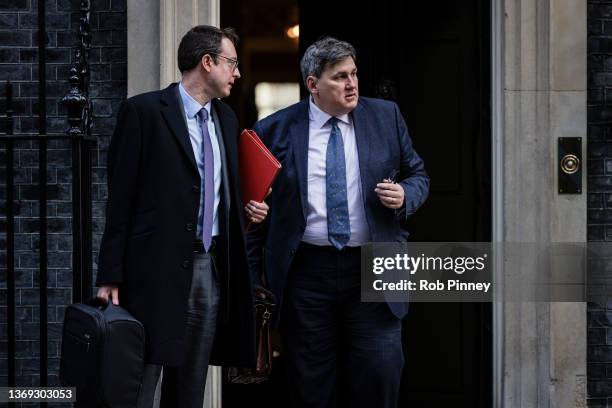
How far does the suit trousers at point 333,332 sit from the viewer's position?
12.3 ft

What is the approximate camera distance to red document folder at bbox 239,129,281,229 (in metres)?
3.57

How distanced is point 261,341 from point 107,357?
0.71 metres

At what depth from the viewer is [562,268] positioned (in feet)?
16.4

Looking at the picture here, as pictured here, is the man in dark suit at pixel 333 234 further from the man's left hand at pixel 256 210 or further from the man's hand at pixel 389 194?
the man's left hand at pixel 256 210

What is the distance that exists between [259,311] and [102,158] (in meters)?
1.73

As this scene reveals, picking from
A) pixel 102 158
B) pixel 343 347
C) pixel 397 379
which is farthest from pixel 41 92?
pixel 397 379

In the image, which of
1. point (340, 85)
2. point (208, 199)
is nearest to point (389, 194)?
point (340, 85)

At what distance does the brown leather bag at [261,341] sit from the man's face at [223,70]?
32.2 inches

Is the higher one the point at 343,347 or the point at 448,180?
the point at 448,180

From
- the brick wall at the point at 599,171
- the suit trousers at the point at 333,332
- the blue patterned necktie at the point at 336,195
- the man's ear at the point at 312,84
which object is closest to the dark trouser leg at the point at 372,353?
the suit trousers at the point at 333,332

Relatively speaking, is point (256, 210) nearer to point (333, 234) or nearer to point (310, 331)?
point (333, 234)

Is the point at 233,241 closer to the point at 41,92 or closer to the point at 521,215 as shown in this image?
the point at 41,92

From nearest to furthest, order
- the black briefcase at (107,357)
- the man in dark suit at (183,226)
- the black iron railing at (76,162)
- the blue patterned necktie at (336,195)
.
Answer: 1. the black briefcase at (107,357)
2. the man in dark suit at (183,226)
3. the blue patterned necktie at (336,195)
4. the black iron railing at (76,162)

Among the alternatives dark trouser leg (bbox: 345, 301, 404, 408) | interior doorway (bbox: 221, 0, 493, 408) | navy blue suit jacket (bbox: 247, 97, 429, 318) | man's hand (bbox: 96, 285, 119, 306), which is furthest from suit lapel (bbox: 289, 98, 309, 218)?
interior doorway (bbox: 221, 0, 493, 408)
